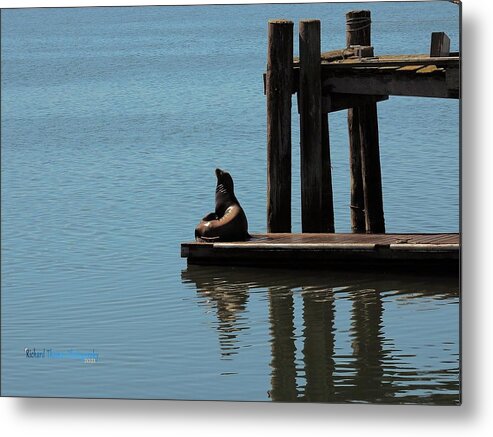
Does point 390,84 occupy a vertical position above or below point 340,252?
above

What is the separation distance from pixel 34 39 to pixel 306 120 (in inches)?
91.7

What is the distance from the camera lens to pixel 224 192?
48.7 ft

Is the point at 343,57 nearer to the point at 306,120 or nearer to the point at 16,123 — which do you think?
the point at 306,120

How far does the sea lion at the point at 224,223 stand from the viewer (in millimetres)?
14242

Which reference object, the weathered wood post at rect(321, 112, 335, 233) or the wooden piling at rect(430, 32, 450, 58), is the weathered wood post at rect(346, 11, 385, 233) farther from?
the wooden piling at rect(430, 32, 450, 58)

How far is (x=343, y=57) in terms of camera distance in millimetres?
14391

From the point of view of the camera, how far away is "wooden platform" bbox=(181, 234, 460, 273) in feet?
43.3

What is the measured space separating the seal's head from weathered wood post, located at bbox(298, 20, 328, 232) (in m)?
0.66

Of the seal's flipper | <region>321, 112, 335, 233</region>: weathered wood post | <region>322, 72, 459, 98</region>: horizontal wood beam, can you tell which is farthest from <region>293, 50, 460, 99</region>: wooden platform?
the seal's flipper

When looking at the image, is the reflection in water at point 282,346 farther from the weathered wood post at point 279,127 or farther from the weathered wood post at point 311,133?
the weathered wood post at point 279,127

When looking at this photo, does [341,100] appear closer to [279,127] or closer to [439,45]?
[279,127]

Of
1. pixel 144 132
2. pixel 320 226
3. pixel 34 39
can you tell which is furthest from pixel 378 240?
pixel 144 132

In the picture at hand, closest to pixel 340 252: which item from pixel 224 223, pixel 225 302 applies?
pixel 225 302

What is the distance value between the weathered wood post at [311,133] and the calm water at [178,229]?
29 cm
